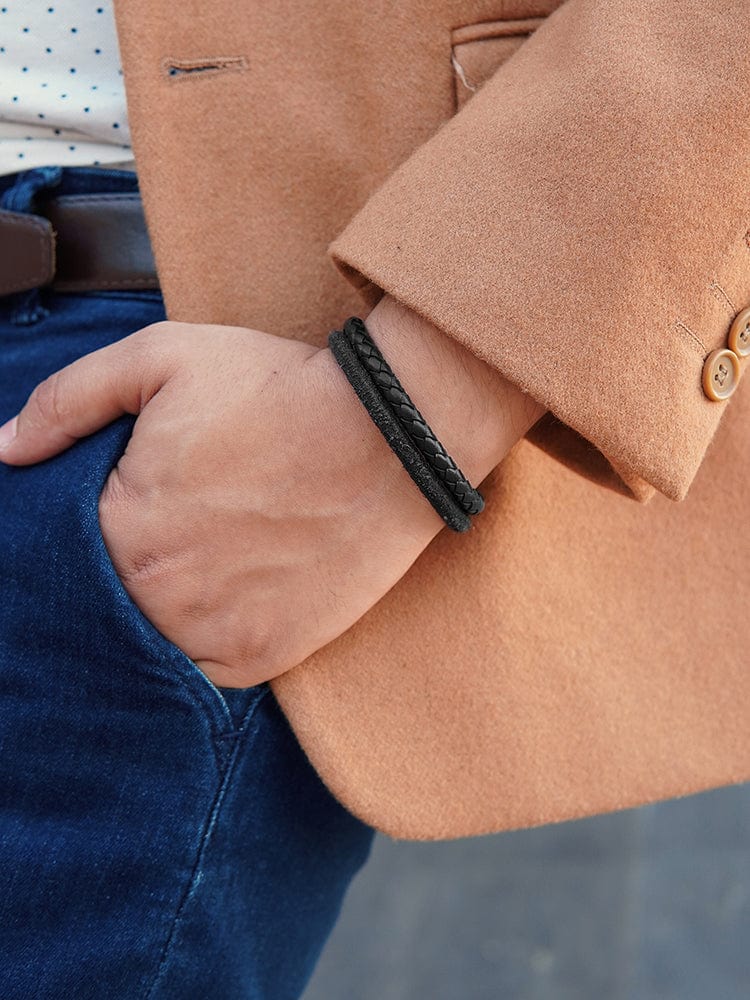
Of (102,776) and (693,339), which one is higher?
(693,339)

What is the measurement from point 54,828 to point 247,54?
0.84 meters

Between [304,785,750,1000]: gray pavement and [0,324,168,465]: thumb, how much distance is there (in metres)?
1.74

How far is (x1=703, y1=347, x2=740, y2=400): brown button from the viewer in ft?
2.69

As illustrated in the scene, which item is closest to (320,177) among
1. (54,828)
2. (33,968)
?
(54,828)

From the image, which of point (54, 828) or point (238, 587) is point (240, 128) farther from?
point (54, 828)

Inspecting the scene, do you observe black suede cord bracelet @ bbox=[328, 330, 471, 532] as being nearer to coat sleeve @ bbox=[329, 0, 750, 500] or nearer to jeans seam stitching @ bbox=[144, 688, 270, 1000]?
coat sleeve @ bbox=[329, 0, 750, 500]

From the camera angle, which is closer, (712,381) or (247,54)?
(712,381)

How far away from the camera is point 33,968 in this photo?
86 cm

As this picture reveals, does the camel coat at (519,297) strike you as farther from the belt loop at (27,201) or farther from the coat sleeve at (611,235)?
the belt loop at (27,201)

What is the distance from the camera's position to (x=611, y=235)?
2.58ft

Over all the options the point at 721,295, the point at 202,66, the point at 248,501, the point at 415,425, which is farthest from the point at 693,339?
the point at 202,66

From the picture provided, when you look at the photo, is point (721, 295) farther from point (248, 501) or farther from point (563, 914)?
point (563, 914)

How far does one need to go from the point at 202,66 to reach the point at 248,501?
0.48m

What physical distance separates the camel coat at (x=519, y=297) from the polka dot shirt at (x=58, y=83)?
0.29 feet
